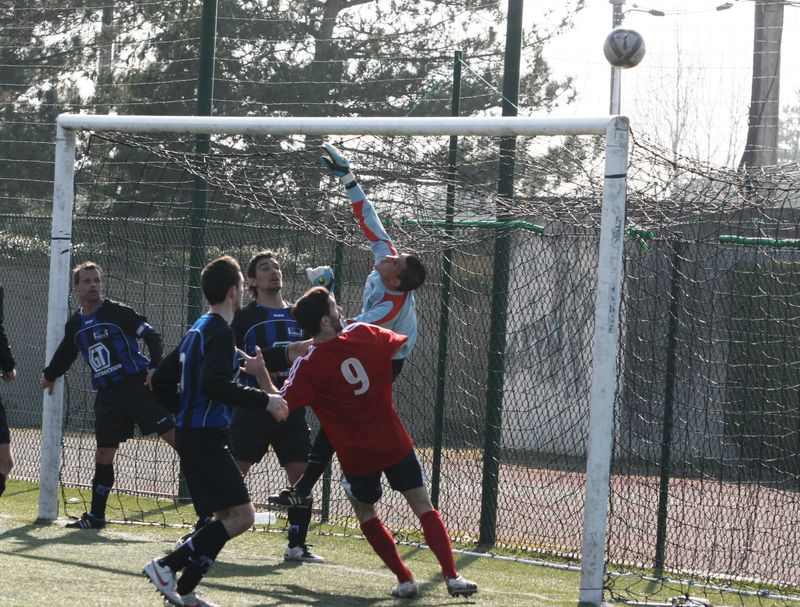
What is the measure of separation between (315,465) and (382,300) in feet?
3.68

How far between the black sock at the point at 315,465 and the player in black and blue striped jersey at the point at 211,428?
1513 mm

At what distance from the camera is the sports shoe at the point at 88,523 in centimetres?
841

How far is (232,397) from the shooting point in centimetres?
550

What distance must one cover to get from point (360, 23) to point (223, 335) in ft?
38.8

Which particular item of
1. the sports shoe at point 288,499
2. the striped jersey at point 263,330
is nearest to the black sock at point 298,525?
the sports shoe at point 288,499

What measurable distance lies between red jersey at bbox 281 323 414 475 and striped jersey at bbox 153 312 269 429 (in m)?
0.41

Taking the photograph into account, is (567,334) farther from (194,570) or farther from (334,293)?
(194,570)

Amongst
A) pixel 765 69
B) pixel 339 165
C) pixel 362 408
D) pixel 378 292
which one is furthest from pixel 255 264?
pixel 765 69

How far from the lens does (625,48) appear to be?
7715 millimetres

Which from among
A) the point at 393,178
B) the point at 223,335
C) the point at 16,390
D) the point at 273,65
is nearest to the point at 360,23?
the point at 273,65

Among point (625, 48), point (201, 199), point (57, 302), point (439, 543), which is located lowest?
point (439, 543)

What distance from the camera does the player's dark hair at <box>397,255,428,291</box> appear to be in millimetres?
6875

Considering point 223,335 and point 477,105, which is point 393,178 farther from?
point 477,105

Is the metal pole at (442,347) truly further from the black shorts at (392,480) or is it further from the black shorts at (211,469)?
the black shorts at (211,469)
